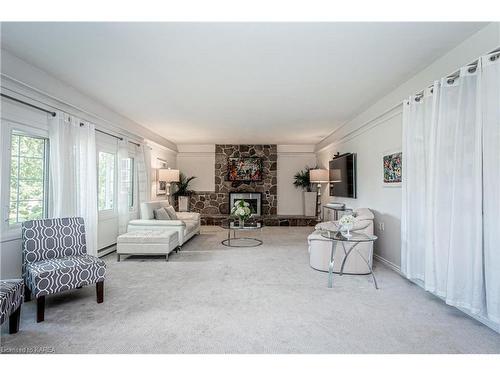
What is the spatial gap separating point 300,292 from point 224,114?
352 centimetres

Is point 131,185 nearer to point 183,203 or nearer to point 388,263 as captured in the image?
point 183,203

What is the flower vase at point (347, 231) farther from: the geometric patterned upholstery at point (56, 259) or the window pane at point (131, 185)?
the window pane at point (131, 185)

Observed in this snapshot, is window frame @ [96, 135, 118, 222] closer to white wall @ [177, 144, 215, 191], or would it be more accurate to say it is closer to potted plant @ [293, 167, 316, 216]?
white wall @ [177, 144, 215, 191]

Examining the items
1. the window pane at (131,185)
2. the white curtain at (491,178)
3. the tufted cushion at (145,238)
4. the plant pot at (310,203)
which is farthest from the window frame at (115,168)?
the plant pot at (310,203)

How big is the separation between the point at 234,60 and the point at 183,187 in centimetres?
627

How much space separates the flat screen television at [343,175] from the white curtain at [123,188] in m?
4.53

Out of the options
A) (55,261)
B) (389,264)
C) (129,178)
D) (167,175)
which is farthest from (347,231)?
(167,175)

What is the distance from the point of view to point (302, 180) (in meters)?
8.75

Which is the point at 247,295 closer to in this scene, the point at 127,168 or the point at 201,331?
the point at 201,331

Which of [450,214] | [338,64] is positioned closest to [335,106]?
[338,64]

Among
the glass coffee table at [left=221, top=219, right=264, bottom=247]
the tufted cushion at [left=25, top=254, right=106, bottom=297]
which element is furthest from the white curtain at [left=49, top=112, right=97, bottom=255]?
the glass coffee table at [left=221, top=219, right=264, bottom=247]

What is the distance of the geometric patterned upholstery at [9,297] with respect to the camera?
1.97m

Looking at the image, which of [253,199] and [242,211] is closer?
[242,211]

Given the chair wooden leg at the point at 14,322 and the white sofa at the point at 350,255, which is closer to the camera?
the chair wooden leg at the point at 14,322
